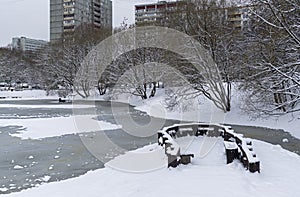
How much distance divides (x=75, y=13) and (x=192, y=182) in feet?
276

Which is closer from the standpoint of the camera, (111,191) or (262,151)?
(111,191)

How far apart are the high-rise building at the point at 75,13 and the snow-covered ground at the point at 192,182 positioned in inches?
3012

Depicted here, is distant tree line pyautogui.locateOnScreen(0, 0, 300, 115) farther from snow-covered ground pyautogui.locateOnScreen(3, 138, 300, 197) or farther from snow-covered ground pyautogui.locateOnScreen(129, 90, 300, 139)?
snow-covered ground pyautogui.locateOnScreen(3, 138, 300, 197)

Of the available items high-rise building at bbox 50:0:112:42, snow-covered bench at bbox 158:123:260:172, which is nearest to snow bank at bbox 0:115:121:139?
snow-covered bench at bbox 158:123:260:172

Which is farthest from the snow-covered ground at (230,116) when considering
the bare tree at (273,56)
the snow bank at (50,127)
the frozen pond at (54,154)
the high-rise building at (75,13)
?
the high-rise building at (75,13)

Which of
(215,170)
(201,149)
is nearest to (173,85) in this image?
(201,149)

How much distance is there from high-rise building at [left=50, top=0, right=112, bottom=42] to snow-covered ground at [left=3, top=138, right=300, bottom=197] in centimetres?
7650

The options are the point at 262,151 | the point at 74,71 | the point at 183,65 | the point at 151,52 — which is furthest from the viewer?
the point at 74,71

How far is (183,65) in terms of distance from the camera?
737 inches

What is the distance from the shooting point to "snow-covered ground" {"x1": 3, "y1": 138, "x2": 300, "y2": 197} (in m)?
5.71

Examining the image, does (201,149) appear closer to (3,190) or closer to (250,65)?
(3,190)

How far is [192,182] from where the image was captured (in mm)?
6188

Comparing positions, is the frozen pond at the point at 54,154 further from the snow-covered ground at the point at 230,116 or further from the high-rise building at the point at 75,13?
the high-rise building at the point at 75,13

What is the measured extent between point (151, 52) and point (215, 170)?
22446 mm
